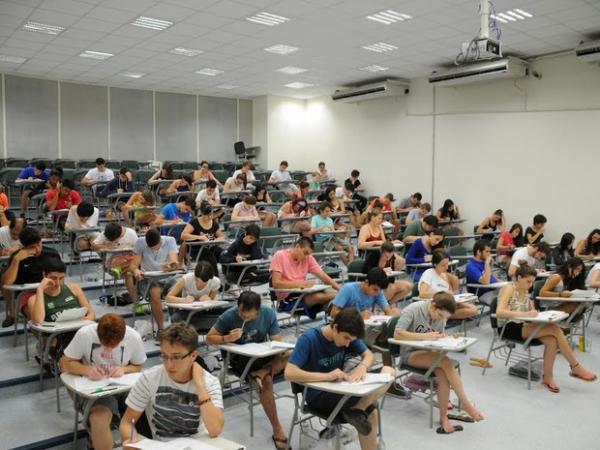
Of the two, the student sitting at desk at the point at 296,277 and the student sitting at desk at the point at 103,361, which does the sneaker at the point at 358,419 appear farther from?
the student sitting at desk at the point at 296,277

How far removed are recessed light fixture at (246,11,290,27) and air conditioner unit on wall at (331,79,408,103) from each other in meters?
5.27

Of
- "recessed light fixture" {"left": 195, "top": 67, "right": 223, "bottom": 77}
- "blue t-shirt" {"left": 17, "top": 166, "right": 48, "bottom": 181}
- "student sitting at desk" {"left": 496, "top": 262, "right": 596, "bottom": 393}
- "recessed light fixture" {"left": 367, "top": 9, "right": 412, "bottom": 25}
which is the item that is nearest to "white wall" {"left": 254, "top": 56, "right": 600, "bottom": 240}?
"recessed light fixture" {"left": 367, "top": 9, "right": 412, "bottom": 25}

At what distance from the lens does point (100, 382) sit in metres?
3.23

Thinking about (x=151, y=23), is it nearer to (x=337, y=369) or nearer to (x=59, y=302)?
(x=59, y=302)

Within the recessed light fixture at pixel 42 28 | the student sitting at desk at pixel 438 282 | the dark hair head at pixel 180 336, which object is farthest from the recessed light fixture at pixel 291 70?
the dark hair head at pixel 180 336

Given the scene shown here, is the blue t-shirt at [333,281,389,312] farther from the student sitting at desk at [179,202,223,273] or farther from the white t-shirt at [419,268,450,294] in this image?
the student sitting at desk at [179,202,223,273]

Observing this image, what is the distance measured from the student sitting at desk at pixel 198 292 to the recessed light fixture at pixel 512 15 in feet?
19.4

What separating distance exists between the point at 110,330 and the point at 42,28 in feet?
25.0

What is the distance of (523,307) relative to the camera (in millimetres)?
5469

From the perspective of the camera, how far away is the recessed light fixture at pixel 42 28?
889 centimetres

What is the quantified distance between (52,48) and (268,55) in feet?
13.6

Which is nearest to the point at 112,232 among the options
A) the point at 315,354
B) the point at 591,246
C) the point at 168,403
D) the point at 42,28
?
the point at 315,354

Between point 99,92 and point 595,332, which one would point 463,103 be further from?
point 99,92

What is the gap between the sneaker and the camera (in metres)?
3.39
